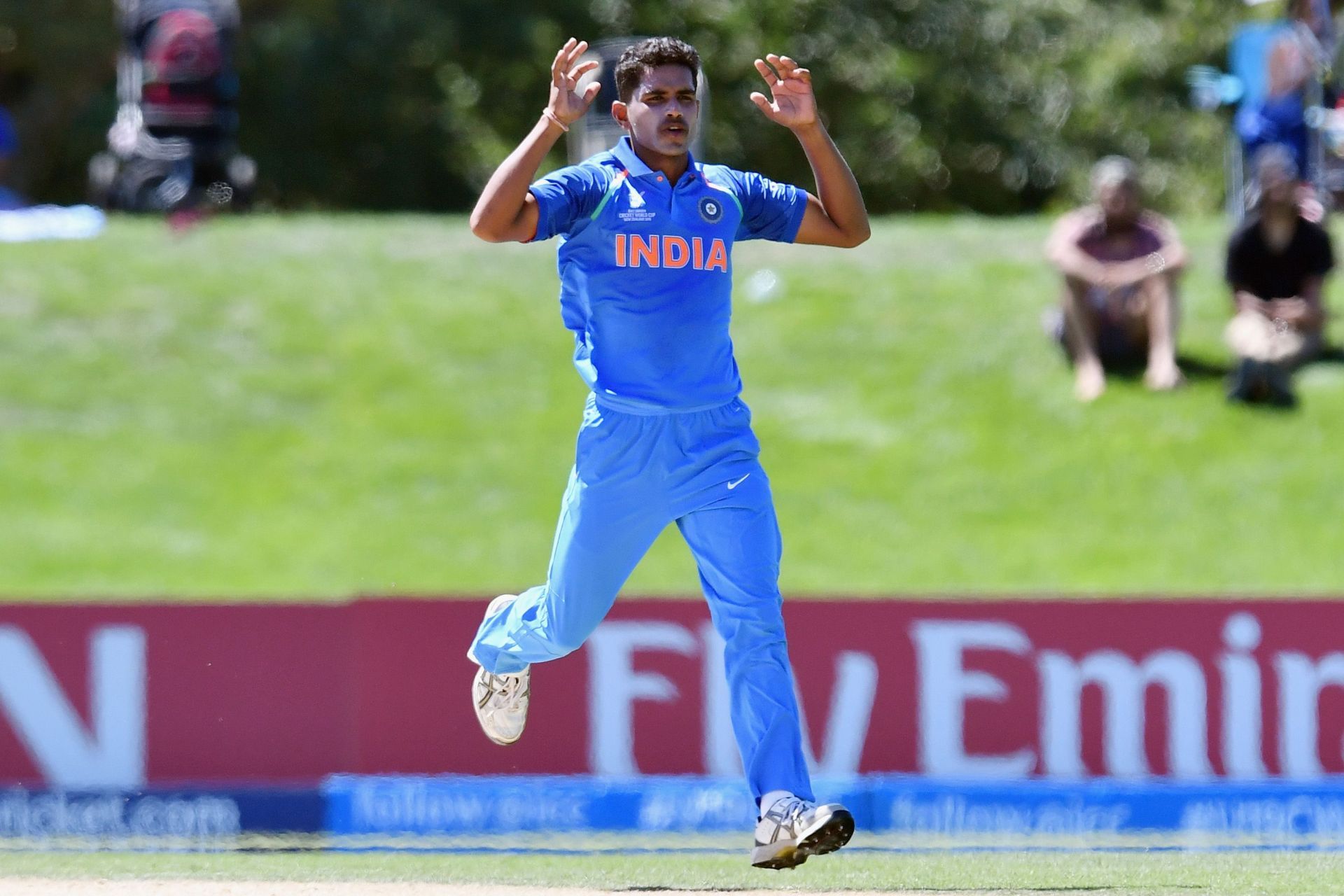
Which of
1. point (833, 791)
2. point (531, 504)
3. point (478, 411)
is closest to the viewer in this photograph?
point (833, 791)

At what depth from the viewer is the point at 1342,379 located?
12750 mm

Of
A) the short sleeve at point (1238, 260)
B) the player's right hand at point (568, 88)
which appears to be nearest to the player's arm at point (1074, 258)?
the short sleeve at point (1238, 260)

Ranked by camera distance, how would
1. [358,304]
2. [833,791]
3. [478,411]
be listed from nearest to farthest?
[833,791], [478,411], [358,304]

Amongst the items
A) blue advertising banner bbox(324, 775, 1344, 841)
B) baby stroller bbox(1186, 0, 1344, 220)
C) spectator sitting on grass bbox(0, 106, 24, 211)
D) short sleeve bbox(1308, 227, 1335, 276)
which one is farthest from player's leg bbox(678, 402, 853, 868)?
spectator sitting on grass bbox(0, 106, 24, 211)

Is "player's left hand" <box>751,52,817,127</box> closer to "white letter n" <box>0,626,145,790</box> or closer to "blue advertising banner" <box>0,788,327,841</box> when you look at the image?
"blue advertising banner" <box>0,788,327,841</box>

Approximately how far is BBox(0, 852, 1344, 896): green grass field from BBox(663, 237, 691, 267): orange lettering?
6.34ft

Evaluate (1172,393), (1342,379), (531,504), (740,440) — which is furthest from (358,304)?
(740,440)

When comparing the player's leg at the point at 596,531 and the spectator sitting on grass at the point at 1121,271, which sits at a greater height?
the spectator sitting on grass at the point at 1121,271

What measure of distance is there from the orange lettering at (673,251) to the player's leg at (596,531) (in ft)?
1.45

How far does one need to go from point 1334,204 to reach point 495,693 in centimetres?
1189

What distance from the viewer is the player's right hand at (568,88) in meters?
5.34

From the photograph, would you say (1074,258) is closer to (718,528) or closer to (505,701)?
(505,701)

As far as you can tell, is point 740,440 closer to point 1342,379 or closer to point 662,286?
point 662,286

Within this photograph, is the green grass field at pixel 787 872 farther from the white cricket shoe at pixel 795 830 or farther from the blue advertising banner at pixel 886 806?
the white cricket shoe at pixel 795 830
